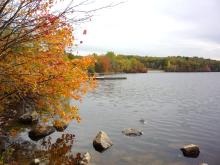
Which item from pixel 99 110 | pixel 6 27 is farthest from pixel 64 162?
pixel 99 110

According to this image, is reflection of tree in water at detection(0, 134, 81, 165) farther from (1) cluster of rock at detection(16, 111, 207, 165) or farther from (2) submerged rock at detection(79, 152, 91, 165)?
(1) cluster of rock at detection(16, 111, 207, 165)

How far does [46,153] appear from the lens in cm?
2130

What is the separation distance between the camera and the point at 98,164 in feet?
65.0

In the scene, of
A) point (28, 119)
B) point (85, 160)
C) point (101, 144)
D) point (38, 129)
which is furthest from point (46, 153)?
point (28, 119)

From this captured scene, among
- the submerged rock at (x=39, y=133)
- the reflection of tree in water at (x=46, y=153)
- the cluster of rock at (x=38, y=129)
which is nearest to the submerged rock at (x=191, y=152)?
the reflection of tree in water at (x=46, y=153)

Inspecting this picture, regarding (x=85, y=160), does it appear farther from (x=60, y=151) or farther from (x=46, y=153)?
(x=46, y=153)

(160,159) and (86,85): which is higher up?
(86,85)

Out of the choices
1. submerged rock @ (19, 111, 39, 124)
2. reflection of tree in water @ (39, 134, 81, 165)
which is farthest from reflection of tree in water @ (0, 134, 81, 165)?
submerged rock @ (19, 111, 39, 124)

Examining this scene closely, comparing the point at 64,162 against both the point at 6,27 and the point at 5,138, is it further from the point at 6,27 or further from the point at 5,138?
the point at 6,27

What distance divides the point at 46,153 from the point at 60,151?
1194 mm

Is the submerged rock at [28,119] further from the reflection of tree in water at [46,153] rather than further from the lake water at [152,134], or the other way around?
the reflection of tree in water at [46,153]

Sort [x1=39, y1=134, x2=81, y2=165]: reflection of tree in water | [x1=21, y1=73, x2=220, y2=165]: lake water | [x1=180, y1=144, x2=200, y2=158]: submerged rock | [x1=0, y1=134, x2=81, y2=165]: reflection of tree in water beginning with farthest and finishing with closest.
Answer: [x1=180, y1=144, x2=200, y2=158]: submerged rock → [x1=21, y1=73, x2=220, y2=165]: lake water → [x1=39, y1=134, x2=81, y2=165]: reflection of tree in water → [x1=0, y1=134, x2=81, y2=165]: reflection of tree in water

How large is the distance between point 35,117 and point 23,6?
91.5 feet

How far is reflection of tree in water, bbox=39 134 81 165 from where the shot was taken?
19837mm
